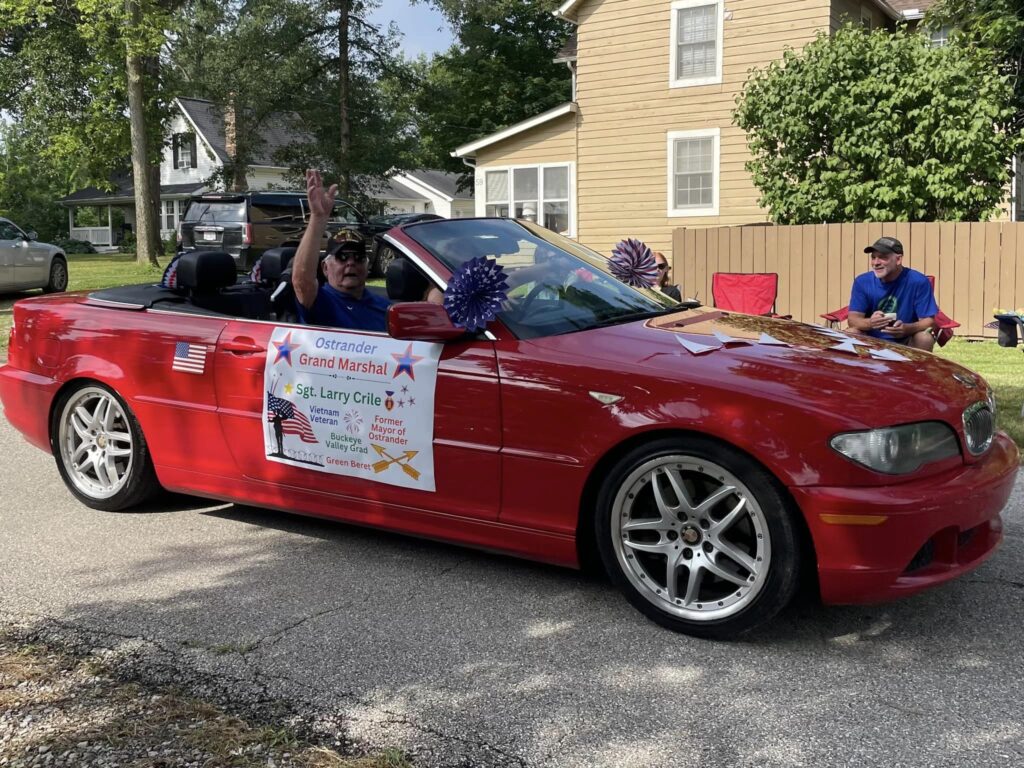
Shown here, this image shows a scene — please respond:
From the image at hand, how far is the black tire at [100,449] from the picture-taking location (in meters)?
5.18

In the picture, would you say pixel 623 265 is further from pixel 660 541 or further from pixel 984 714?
pixel 984 714

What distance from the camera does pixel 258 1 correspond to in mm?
29719

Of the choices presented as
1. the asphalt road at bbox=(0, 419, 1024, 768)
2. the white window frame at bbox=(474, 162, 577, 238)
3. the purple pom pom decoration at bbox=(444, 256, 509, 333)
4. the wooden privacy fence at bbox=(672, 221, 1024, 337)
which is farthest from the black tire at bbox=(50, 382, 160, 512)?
the white window frame at bbox=(474, 162, 577, 238)

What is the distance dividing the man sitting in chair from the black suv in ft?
43.1

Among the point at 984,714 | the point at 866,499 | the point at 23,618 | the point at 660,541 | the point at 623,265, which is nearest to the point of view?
the point at 984,714

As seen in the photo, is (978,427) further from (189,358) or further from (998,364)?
(998,364)

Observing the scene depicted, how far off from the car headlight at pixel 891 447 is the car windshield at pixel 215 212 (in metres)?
17.2

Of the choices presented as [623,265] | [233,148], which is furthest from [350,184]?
[623,265]

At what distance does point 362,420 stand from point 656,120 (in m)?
18.3

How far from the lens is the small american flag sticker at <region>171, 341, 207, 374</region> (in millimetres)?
4746

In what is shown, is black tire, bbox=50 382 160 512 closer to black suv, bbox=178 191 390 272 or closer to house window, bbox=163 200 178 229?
black suv, bbox=178 191 390 272

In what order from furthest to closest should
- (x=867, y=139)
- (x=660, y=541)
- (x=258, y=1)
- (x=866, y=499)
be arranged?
(x=258, y=1)
(x=867, y=139)
(x=660, y=541)
(x=866, y=499)

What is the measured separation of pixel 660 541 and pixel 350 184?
1090 inches

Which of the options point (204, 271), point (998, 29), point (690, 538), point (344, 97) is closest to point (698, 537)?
point (690, 538)
